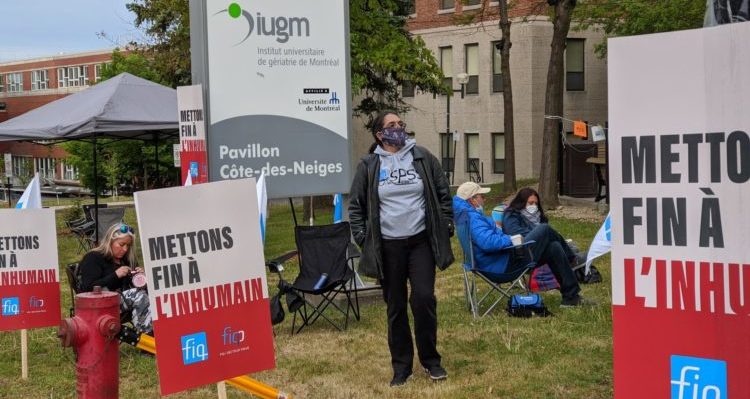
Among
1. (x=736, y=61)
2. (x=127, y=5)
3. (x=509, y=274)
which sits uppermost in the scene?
(x=127, y=5)

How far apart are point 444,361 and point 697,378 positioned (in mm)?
4028

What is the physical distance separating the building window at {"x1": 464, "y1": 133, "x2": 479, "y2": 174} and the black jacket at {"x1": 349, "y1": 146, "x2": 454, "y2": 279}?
3120 cm

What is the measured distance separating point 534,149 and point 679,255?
1269 inches

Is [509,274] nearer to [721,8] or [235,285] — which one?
[235,285]

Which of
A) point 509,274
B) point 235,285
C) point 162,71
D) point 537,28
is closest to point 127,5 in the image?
point 162,71

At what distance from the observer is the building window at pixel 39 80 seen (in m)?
84.0

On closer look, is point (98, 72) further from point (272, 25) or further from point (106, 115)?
point (272, 25)

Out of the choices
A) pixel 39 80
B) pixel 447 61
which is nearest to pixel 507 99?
pixel 447 61

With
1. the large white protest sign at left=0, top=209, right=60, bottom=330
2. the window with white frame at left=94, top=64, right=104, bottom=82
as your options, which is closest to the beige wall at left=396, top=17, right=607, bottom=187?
the window with white frame at left=94, top=64, right=104, bottom=82

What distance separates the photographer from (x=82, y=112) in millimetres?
14320

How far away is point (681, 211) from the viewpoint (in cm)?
294

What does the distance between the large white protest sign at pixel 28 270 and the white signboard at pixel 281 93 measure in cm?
216

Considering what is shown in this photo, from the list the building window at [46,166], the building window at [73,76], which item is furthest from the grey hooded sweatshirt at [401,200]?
the building window at [73,76]

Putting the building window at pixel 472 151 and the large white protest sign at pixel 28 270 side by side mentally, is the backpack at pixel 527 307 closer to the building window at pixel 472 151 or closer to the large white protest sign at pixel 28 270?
the large white protest sign at pixel 28 270
